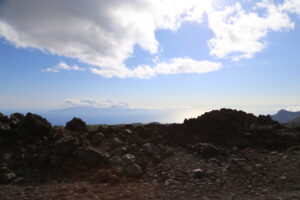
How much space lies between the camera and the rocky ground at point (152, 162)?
32.4 ft

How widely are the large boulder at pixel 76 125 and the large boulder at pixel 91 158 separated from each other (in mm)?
6169

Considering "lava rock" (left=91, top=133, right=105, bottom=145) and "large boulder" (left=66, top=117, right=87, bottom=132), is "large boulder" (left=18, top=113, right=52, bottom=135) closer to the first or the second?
"large boulder" (left=66, top=117, right=87, bottom=132)

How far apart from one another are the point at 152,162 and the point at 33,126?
8248 millimetres

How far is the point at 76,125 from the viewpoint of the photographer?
63.4 ft

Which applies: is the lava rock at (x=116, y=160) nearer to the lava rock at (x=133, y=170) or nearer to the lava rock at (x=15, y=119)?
the lava rock at (x=133, y=170)

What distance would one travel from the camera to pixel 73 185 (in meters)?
10.5

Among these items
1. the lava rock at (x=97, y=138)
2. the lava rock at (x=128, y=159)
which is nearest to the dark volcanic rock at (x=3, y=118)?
the lava rock at (x=97, y=138)

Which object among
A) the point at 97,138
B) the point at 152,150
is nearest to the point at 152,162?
the point at 152,150

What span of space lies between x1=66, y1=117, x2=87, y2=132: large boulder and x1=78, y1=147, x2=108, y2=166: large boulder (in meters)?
6.17

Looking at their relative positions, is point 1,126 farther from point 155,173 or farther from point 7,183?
point 155,173

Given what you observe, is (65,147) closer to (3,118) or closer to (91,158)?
(91,158)

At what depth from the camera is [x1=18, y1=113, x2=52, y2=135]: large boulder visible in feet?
53.3

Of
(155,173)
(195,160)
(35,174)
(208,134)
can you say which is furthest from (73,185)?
(208,134)

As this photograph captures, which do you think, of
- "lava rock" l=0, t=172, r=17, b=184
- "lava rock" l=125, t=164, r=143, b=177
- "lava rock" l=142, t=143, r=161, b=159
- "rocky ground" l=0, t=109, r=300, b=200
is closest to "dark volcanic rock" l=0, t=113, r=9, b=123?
"rocky ground" l=0, t=109, r=300, b=200
